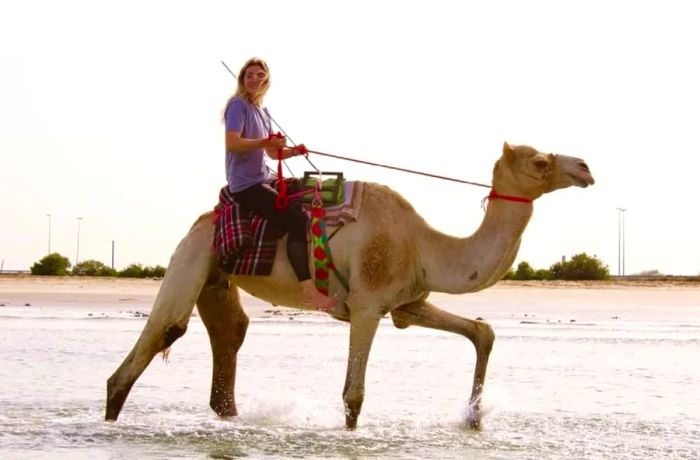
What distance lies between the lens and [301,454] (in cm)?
952

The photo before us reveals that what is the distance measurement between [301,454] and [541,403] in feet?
13.0

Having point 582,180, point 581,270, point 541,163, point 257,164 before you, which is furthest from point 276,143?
point 581,270

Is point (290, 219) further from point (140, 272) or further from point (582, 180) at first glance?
point (140, 272)

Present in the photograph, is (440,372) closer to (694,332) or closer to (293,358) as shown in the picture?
(293,358)

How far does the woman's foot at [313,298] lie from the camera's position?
10.9 m

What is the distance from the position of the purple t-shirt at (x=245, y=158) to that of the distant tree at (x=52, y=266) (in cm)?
5621

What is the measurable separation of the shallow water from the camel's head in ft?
5.77

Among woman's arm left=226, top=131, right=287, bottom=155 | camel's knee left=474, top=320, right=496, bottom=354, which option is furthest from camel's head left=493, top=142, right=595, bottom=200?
woman's arm left=226, top=131, right=287, bottom=155

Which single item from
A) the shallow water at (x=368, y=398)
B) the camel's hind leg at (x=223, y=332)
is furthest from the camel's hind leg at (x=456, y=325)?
the camel's hind leg at (x=223, y=332)

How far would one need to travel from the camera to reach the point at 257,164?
11.2m

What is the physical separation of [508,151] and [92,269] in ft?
188

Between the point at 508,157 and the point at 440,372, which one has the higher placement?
the point at 508,157

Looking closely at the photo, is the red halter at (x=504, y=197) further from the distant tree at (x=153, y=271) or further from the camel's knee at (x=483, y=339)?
the distant tree at (x=153, y=271)

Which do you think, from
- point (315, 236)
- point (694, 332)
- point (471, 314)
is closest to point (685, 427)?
point (315, 236)
